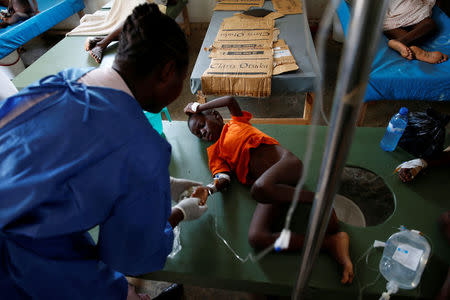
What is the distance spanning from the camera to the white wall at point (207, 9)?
4.29m

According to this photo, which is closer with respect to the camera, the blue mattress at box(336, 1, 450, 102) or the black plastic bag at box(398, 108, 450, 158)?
the black plastic bag at box(398, 108, 450, 158)

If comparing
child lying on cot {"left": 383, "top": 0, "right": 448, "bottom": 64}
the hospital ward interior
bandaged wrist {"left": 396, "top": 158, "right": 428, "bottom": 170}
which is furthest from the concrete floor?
bandaged wrist {"left": 396, "top": 158, "right": 428, "bottom": 170}

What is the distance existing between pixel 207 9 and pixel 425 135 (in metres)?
4.13

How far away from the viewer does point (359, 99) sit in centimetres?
39

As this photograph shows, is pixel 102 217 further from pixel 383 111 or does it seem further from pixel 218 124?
pixel 383 111

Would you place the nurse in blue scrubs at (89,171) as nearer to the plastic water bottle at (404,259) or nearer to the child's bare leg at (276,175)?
the child's bare leg at (276,175)

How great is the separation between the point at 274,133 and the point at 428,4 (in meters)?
2.43

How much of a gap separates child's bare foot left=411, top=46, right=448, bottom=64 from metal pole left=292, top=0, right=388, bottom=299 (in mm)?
2544

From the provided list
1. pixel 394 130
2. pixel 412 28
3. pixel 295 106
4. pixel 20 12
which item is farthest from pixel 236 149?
pixel 20 12

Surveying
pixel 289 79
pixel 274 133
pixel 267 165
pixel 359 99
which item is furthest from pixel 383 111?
pixel 359 99

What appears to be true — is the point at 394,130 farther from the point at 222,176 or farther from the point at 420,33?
the point at 420,33

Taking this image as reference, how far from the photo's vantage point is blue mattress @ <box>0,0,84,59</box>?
329 cm

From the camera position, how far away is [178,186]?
53.6 inches

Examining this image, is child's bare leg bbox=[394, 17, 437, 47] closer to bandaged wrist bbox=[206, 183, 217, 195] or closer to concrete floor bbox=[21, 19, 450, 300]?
concrete floor bbox=[21, 19, 450, 300]
